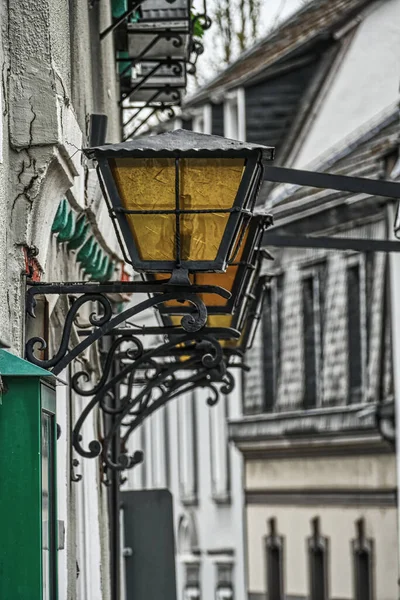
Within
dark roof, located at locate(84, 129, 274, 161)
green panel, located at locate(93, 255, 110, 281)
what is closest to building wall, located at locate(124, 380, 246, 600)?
green panel, located at locate(93, 255, 110, 281)

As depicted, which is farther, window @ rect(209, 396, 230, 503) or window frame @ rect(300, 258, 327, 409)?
window @ rect(209, 396, 230, 503)

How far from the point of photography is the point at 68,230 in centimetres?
843

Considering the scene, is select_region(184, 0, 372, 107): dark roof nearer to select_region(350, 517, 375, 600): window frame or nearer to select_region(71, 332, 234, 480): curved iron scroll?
select_region(350, 517, 375, 600): window frame

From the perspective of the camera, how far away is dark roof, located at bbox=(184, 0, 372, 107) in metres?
30.4

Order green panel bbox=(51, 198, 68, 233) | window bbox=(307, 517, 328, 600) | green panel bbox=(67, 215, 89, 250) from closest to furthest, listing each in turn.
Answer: green panel bbox=(51, 198, 68, 233)
green panel bbox=(67, 215, 89, 250)
window bbox=(307, 517, 328, 600)

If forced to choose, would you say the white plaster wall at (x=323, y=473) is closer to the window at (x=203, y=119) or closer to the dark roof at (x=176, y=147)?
the window at (x=203, y=119)

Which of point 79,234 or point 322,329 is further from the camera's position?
point 322,329

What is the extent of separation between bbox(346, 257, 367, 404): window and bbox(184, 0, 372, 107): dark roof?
3.64 metres

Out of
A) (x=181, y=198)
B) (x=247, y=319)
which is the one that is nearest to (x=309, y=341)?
(x=247, y=319)

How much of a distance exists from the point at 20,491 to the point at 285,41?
2574 cm

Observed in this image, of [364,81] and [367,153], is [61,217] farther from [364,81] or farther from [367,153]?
[364,81]

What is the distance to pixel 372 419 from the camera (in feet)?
88.8

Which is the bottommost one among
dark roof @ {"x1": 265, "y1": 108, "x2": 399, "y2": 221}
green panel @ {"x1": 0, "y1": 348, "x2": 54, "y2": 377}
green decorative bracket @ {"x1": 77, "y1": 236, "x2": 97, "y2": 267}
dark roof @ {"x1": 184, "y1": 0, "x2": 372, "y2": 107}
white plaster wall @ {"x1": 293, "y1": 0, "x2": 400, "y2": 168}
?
green panel @ {"x1": 0, "y1": 348, "x2": 54, "y2": 377}

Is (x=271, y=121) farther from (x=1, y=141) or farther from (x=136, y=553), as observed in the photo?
(x=1, y=141)
